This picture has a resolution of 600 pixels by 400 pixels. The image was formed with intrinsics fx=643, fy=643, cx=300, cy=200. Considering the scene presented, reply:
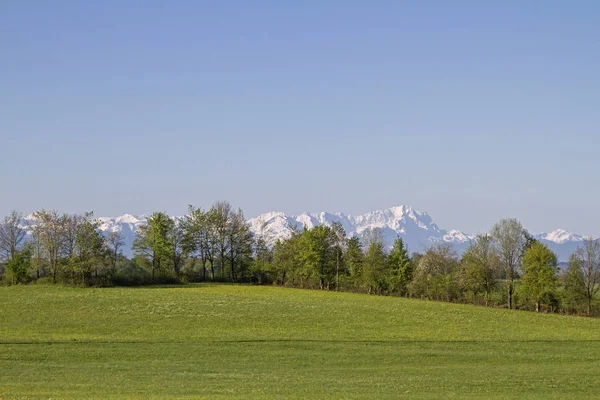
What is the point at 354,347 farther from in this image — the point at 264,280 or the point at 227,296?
the point at 264,280

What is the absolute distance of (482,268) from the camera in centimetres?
8088

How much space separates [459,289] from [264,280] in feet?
111

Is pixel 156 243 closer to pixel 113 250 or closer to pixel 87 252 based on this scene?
pixel 113 250

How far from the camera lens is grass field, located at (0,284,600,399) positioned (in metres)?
26.7

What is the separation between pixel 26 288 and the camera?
82.2 meters

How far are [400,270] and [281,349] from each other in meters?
51.0

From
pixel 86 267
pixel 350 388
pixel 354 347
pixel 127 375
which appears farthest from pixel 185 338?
pixel 86 267

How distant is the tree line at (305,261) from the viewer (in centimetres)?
7681

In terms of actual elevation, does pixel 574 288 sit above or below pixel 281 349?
above

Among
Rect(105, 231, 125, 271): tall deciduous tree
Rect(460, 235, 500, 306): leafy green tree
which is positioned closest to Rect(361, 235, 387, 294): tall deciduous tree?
Rect(460, 235, 500, 306): leafy green tree

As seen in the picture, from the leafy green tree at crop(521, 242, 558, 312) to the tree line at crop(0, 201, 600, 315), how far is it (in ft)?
0.38

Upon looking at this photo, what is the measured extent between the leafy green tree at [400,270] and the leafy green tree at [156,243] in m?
37.5

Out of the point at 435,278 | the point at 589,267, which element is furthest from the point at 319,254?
the point at 589,267

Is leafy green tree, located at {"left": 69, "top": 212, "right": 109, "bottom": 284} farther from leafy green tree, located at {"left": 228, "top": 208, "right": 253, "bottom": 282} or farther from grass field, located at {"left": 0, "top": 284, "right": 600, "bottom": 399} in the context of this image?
leafy green tree, located at {"left": 228, "top": 208, "right": 253, "bottom": 282}
